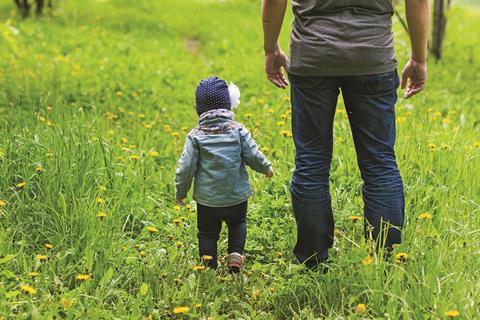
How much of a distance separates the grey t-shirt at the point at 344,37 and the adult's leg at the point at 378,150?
0.30ft

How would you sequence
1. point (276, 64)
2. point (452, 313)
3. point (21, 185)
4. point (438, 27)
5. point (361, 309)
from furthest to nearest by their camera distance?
point (438, 27) → point (21, 185) → point (276, 64) → point (361, 309) → point (452, 313)

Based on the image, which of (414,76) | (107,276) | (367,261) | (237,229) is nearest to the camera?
(367,261)

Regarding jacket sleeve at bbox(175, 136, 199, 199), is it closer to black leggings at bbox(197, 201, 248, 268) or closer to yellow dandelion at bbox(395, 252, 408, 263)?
black leggings at bbox(197, 201, 248, 268)

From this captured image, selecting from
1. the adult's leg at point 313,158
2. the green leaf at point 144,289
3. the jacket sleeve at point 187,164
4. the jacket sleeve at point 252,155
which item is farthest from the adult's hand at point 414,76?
the green leaf at point 144,289

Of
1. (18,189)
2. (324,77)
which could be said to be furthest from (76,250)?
(324,77)

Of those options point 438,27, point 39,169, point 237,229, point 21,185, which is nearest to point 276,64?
point 237,229

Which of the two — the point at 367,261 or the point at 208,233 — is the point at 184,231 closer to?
the point at 208,233

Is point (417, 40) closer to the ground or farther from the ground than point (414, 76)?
farther from the ground

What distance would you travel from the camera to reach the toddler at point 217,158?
326 cm

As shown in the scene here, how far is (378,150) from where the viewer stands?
313 cm

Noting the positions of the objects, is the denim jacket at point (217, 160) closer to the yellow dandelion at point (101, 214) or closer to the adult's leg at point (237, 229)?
the adult's leg at point (237, 229)

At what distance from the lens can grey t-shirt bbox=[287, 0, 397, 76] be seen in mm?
2934

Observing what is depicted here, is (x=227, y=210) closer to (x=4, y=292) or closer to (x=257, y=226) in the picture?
(x=257, y=226)

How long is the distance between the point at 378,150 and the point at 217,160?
0.79m
